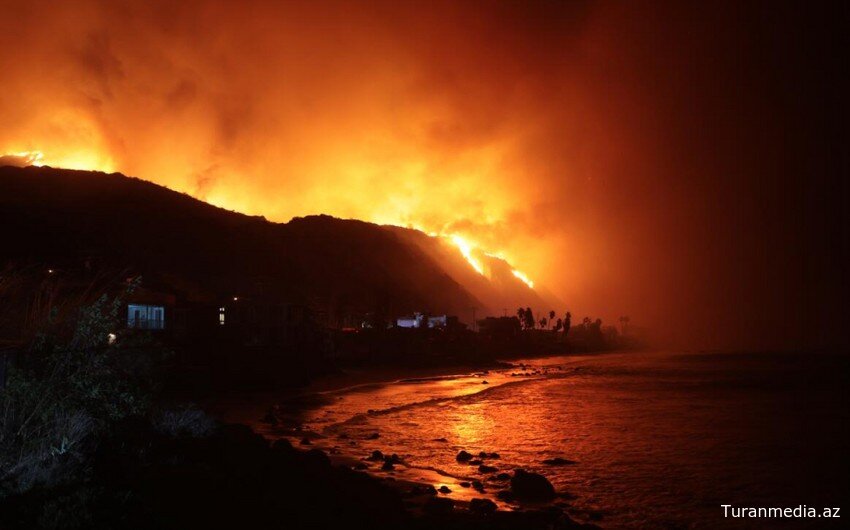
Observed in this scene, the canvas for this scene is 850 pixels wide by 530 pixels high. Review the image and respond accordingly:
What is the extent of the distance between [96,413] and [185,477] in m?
3.98

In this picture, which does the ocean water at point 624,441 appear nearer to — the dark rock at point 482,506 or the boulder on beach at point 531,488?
the boulder on beach at point 531,488

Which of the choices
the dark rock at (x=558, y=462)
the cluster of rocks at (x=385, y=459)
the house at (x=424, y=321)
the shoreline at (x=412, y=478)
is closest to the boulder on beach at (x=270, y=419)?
the shoreline at (x=412, y=478)

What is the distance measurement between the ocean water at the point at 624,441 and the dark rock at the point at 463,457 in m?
0.24

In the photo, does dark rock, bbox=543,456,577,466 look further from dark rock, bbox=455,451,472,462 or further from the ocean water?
dark rock, bbox=455,451,472,462

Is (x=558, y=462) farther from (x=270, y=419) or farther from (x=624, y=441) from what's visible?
(x=270, y=419)

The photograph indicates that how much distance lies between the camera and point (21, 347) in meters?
14.9

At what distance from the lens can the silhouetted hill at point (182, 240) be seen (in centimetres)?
8984

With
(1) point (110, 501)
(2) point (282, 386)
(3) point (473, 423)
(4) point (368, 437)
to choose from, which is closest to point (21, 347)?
(1) point (110, 501)

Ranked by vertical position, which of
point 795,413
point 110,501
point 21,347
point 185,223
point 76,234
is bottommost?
point 795,413

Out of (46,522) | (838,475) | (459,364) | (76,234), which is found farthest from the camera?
(459,364)

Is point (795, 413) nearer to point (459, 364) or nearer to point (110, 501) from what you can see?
point (110, 501)

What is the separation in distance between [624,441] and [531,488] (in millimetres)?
13625

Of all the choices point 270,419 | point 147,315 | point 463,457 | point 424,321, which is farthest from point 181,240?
point 463,457

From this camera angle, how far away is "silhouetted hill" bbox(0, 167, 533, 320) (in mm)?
89838
